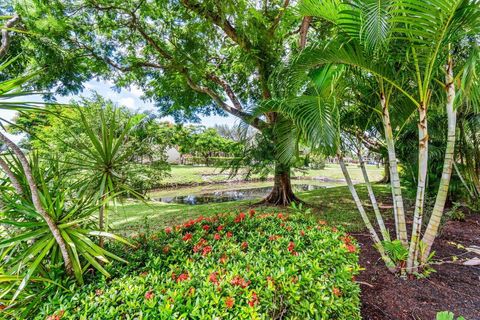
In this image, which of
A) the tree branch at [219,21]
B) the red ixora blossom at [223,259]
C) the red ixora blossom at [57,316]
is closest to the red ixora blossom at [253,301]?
the red ixora blossom at [223,259]

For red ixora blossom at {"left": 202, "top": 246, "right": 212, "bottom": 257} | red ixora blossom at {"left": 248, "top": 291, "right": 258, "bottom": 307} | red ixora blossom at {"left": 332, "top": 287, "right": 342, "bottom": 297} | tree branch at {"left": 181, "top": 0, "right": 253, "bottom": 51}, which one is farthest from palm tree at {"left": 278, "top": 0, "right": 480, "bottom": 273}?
tree branch at {"left": 181, "top": 0, "right": 253, "bottom": 51}

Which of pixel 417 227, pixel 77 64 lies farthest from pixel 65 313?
pixel 77 64

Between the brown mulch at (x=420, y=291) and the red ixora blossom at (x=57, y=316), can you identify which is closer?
the red ixora blossom at (x=57, y=316)

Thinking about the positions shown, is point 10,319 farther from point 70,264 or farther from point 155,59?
point 155,59

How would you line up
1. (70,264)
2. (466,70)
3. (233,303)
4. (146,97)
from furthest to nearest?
1. (146,97)
2. (466,70)
3. (70,264)
4. (233,303)

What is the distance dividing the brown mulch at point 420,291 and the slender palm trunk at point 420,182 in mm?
249

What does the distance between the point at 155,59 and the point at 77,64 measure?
209 centimetres

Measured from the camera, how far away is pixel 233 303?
140 cm

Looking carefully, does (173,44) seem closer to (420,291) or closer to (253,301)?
(253,301)

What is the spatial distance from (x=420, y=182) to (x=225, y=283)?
2.44 m

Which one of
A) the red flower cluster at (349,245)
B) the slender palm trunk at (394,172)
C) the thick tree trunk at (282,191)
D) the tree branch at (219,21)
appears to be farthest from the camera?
the thick tree trunk at (282,191)

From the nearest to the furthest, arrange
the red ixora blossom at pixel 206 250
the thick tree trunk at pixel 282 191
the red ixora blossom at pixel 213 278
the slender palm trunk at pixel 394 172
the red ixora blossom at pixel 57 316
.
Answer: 1. the red ixora blossom at pixel 57 316
2. the red ixora blossom at pixel 213 278
3. the red ixora blossom at pixel 206 250
4. the slender palm trunk at pixel 394 172
5. the thick tree trunk at pixel 282 191

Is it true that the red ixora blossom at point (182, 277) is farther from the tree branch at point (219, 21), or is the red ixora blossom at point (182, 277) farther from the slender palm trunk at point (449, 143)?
the tree branch at point (219, 21)

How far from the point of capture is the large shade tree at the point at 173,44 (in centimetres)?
476
